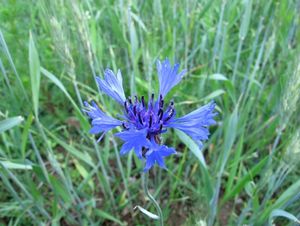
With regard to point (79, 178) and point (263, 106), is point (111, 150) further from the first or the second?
point (263, 106)

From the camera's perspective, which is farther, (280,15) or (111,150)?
(111,150)

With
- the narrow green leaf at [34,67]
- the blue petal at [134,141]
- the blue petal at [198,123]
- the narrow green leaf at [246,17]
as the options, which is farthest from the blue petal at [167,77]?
the narrow green leaf at [246,17]

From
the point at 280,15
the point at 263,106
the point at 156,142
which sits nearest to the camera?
the point at 156,142

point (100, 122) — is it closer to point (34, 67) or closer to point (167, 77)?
point (167, 77)

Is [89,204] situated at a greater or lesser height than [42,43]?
lesser

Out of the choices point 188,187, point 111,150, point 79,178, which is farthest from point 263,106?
point 79,178

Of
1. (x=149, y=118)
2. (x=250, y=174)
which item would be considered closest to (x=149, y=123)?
(x=149, y=118)

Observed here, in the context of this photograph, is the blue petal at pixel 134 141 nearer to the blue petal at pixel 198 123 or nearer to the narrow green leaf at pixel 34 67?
the blue petal at pixel 198 123
